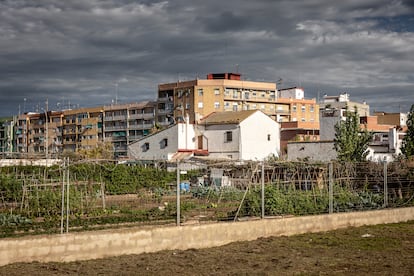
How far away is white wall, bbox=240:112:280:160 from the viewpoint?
6209 centimetres

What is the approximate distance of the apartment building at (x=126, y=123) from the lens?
313 ft

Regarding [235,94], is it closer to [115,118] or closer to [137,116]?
[137,116]

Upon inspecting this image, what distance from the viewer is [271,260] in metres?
12.6

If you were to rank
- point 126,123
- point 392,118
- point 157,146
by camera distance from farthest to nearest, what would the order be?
point 126,123 → point 392,118 → point 157,146

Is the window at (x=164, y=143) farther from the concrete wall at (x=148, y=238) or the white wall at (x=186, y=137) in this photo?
the concrete wall at (x=148, y=238)

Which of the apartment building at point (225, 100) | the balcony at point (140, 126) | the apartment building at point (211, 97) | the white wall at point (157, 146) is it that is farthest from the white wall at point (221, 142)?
the balcony at point (140, 126)

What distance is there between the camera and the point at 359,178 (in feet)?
69.9

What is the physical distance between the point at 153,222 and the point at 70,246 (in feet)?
25.4

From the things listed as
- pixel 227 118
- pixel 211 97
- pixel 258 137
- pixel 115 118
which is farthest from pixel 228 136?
pixel 115 118

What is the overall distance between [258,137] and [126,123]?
40.0 meters

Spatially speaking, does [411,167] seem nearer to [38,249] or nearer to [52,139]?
[38,249]

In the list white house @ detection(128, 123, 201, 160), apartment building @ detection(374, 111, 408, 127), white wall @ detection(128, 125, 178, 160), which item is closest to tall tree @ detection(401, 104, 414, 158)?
white house @ detection(128, 123, 201, 160)

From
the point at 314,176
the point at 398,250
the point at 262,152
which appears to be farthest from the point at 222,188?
the point at 262,152

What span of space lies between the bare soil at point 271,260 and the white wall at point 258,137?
45.5 m
